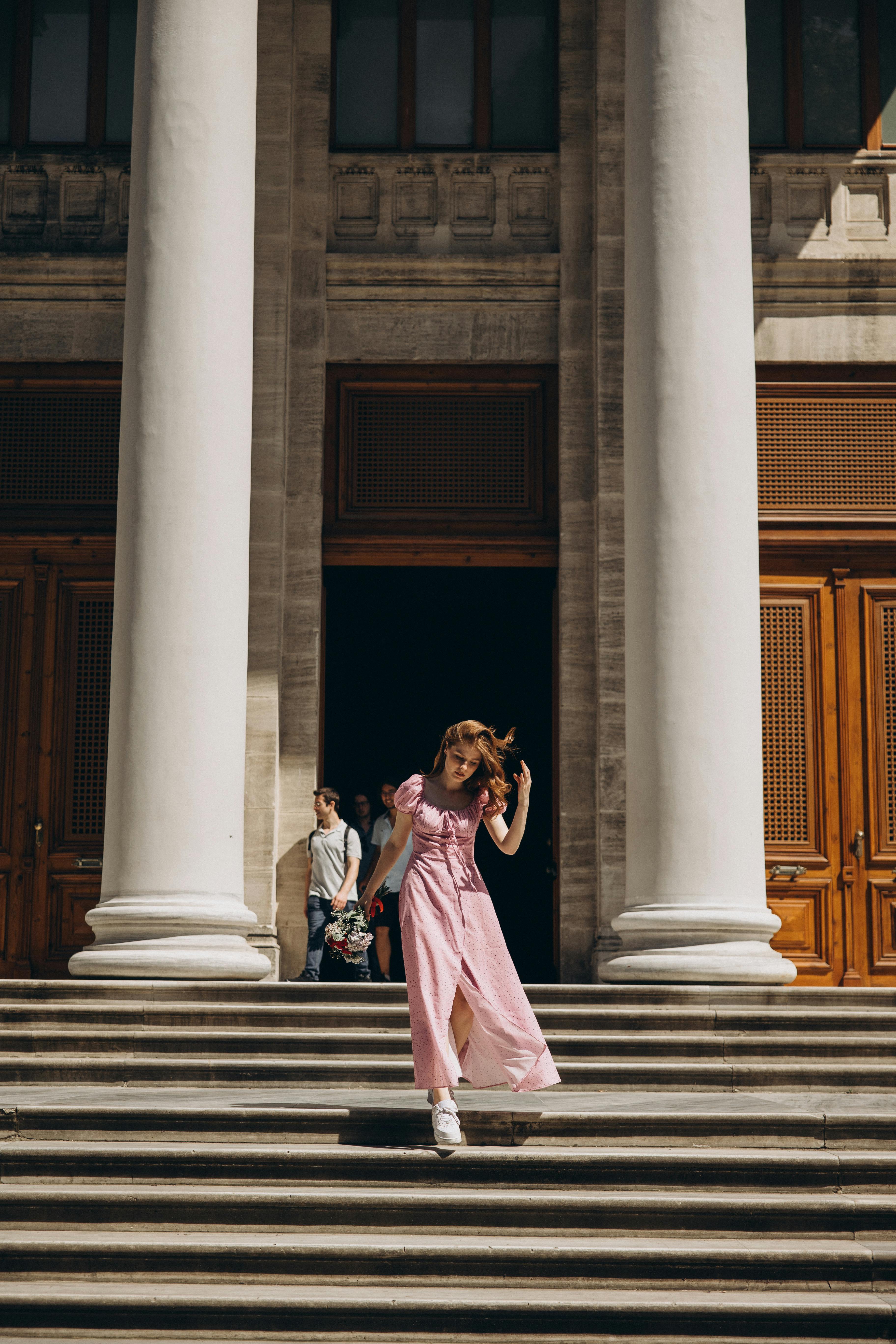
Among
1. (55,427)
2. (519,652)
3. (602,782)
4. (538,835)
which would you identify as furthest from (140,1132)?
(519,652)

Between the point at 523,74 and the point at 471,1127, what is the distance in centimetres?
1186

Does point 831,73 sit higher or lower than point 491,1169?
higher

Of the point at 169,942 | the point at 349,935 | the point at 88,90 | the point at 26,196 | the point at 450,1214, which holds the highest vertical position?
the point at 88,90

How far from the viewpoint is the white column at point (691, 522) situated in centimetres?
1119

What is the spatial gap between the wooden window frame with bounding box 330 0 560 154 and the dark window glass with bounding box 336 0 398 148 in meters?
0.05

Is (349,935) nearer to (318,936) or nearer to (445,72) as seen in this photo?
(318,936)

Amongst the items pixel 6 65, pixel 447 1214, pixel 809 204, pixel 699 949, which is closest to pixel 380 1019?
pixel 699 949

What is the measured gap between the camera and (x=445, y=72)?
1573 cm

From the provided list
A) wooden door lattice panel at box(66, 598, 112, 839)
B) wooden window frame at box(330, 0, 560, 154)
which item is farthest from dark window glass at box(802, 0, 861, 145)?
wooden door lattice panel at box(66, 598, 112, 839)

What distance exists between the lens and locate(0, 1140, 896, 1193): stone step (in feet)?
22.7

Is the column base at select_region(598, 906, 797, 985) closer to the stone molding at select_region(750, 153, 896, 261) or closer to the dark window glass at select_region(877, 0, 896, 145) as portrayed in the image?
the stone molding at select_region(750, 153, 896, 261)

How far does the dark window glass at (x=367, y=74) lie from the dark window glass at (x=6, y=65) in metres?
3.32

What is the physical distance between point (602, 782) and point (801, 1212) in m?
7.79

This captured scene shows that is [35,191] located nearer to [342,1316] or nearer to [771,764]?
[771,764]
